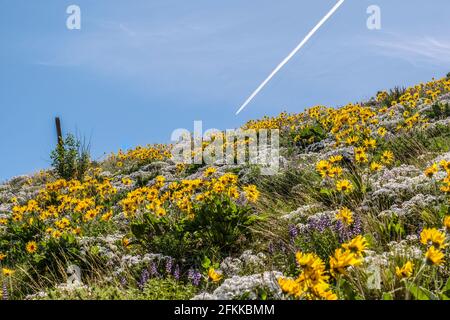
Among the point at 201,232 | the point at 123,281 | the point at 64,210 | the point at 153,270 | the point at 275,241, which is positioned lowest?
the point at 123,281

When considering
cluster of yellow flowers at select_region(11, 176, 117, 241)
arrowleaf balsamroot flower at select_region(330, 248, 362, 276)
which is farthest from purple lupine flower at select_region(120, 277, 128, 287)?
arrowleaf balsamroot flower at select_region(330, 248, 362, 276)

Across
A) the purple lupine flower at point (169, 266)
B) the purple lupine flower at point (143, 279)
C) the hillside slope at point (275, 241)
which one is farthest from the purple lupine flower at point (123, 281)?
the purple lupine flower at point (169, 266)

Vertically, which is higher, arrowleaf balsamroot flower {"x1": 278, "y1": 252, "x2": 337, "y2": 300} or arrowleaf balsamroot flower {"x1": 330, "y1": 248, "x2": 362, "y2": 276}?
arrowleaf balsamroot flower {"x1": 330, "y1": 248, "x2": 362, "y2": 276}

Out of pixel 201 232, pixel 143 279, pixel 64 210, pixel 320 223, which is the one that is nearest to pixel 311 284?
pixel 143 279

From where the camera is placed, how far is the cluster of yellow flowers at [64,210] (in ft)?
25.9

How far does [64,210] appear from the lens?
10984mm

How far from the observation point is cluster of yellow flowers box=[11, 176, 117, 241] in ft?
25.9

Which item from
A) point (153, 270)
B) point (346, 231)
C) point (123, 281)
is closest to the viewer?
point (346, 231)

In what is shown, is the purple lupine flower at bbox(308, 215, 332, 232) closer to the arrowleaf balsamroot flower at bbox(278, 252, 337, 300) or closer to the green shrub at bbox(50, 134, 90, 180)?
the arrowleaf balsamroot flower at bbox(278, 252, 337, 300)

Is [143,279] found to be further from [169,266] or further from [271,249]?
[271,249]

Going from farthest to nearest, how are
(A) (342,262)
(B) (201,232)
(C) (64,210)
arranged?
(C) (64,210), (B) (201,232), (A) (342,262)

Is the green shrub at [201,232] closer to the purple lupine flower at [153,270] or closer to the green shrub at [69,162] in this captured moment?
the purple lupine flower at [153,270]
